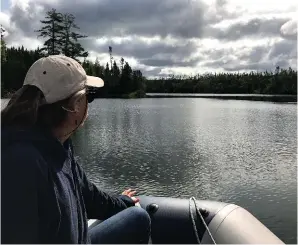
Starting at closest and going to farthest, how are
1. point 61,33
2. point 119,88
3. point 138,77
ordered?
point 61,33, point 119,88, point 138,77

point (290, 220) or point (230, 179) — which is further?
point (230, 179)

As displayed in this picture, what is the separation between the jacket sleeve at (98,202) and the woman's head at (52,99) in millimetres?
419

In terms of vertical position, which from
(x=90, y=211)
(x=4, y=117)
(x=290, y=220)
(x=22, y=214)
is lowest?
(x=290, y=220)

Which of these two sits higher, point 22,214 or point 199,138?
point 22,214

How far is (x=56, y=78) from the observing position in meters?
1.29

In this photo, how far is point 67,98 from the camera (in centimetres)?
129

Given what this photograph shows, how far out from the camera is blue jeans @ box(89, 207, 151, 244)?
1.71 m

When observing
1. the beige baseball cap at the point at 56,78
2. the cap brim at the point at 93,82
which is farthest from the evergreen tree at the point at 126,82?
the beige baseball cap at the point at 56,78

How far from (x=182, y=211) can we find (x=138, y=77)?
187ft

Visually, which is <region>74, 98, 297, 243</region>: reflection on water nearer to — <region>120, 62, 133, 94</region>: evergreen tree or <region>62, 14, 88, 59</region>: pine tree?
<region>62, 14, 88, 59</region>: pine tree

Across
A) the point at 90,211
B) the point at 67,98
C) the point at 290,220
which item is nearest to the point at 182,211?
the point at 90,211

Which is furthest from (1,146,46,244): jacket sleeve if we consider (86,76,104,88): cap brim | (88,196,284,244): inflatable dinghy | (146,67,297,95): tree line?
(146,67,297,95): tree line

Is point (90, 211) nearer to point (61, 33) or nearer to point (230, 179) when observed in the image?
point (230, 179)

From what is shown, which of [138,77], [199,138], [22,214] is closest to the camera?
[22,214]
